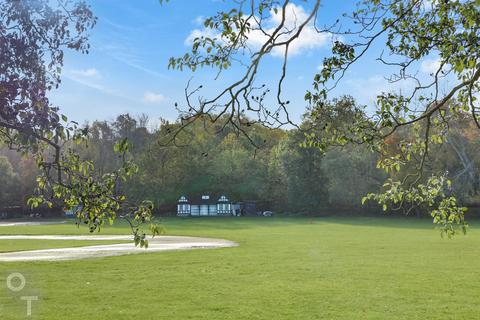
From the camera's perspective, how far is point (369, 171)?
6262 centimetres

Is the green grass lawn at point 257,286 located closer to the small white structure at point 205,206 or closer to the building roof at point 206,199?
the small white structure at point 205,206

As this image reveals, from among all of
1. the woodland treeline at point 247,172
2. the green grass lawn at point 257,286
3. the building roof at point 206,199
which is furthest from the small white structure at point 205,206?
the green grass lawn at point 257,286

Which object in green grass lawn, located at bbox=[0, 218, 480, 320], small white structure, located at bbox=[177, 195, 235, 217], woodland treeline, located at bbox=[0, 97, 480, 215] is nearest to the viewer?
green grass lawn, located at bbox=[0, 218, 480, 320]

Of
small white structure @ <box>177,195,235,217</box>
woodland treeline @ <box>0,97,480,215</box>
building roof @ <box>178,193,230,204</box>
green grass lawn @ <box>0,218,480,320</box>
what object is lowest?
green grass lawn @ <box>0,218,480,320</box>

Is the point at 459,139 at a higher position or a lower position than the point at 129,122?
lower

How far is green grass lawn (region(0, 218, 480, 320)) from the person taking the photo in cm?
1133

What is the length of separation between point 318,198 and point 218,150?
17.7 metres

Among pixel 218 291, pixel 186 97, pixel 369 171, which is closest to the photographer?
pixel 186 97

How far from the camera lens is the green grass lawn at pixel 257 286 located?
37.2ft

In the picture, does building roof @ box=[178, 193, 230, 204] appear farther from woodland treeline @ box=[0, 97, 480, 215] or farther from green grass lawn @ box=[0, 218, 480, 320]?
green grass lawn @ box=[0, 218, 480, 320]

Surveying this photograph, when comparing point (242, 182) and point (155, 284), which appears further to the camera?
point (242, 182)

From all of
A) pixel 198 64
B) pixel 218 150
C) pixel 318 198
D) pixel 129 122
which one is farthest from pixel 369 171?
pixel 198 64

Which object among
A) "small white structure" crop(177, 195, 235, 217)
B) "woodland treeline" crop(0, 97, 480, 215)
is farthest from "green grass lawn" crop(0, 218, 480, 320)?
"small white structure" crop(177, 195, 235, 217)

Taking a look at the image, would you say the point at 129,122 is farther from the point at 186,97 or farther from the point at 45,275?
the point at 186,97
